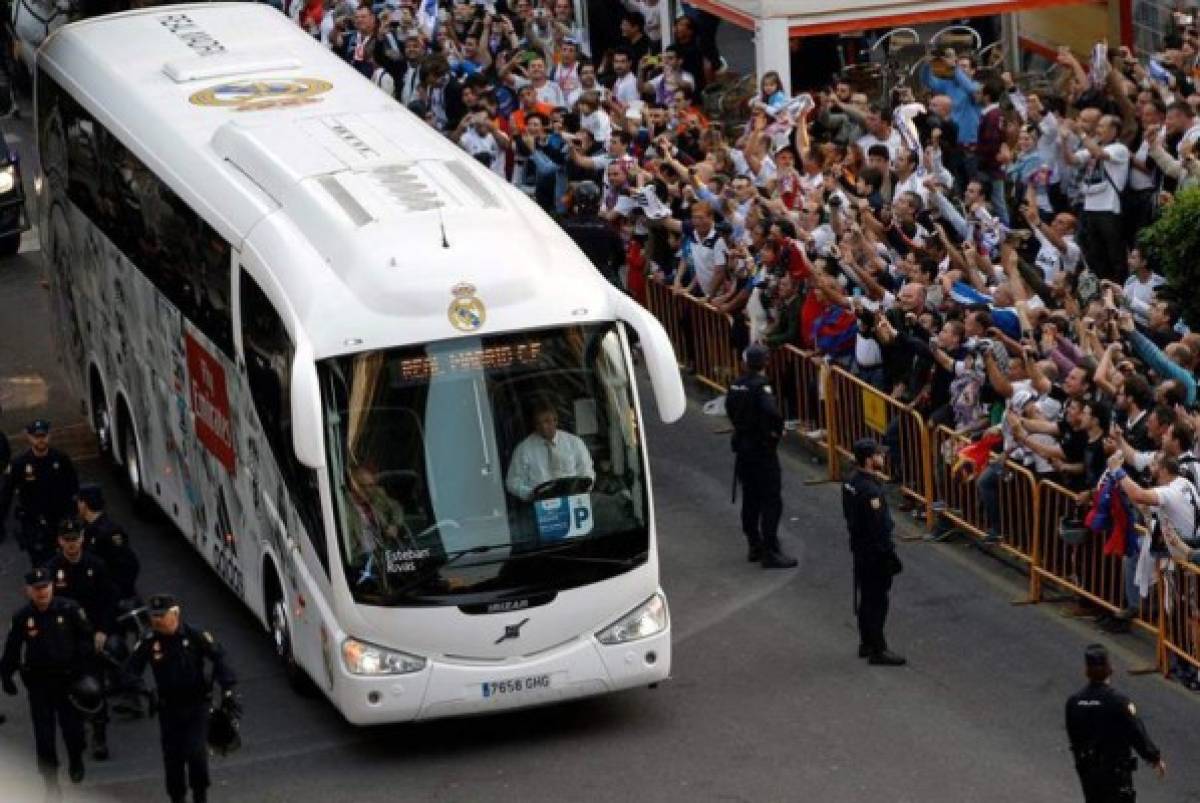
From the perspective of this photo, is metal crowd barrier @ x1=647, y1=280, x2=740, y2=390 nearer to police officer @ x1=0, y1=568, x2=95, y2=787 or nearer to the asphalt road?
the asphalt road

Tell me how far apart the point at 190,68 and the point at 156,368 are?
97.7 inches

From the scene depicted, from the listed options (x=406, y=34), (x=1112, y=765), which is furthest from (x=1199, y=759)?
(x=406, y=34)

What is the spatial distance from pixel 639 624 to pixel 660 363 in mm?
1704

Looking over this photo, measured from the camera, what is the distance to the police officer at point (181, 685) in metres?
18.5

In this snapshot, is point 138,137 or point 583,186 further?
point 583,186

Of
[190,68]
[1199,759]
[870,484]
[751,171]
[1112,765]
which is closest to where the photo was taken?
[1112,765]

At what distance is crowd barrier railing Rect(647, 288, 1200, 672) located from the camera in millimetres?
20453

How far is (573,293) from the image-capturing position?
64.9 ft

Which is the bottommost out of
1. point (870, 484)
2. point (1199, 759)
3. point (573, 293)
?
point (1199, 759)

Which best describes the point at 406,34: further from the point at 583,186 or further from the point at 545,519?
the point at 545,519

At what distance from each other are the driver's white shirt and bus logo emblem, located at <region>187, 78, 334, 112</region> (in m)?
4.89

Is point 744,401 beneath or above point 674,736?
above

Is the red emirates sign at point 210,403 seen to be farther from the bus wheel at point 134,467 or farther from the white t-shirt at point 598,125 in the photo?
the white t-shirt at point 598,125

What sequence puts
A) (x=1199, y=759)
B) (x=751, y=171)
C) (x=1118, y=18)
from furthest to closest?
(x=1118, y=18) < (x=751, y=171) < (x=1199, y=759)
